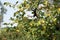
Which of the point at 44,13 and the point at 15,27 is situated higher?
the point at 44,13

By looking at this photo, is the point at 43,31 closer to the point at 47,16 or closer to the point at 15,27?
the point at 47,16

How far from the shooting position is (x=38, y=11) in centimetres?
587

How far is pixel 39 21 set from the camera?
5449 mm

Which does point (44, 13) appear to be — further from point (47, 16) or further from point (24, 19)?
point (24, 19)

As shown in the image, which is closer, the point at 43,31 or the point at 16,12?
the point at 43,31

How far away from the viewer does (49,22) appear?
5.52 m

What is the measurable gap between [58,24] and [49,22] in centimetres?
31

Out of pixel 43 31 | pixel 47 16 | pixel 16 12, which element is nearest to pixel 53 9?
pixel 47 16

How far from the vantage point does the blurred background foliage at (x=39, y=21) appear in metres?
5.50

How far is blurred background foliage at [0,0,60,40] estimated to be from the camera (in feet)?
18.1

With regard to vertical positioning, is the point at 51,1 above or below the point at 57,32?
above

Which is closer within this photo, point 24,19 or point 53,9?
point 53,9

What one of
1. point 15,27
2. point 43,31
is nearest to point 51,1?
point 43,31

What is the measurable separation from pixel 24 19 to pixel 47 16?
0.69 m
